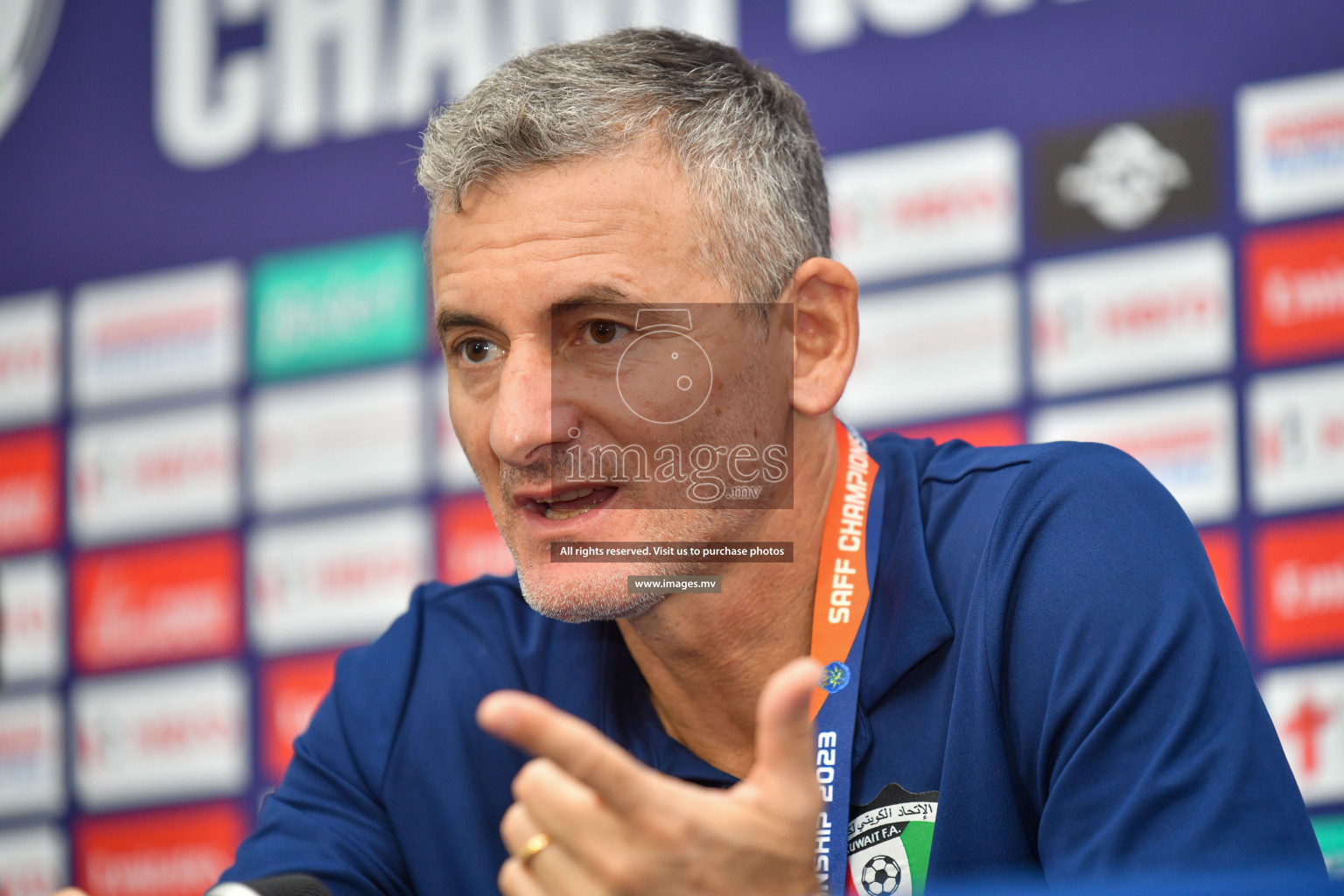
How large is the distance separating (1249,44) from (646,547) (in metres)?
1.62

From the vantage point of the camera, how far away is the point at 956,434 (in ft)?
7.36

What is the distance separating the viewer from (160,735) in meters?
2.70

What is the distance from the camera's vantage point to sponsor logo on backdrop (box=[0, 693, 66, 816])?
8.99 ft

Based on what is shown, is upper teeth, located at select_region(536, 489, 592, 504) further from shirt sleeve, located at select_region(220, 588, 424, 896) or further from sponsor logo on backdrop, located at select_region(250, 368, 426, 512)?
sponsor logo on backdrop, located at select_region(250, 368, 426, 512)

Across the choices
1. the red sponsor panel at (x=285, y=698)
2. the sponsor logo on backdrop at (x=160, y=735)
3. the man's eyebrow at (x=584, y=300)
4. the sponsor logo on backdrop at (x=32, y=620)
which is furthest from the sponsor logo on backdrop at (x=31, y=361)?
the man's eyebrow at (x=584, y=300)

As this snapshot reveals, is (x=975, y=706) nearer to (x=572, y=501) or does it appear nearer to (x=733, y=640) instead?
(x=733, y=640)

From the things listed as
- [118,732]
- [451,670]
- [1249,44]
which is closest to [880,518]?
[451,670]

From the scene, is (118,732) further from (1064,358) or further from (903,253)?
(1064,358)

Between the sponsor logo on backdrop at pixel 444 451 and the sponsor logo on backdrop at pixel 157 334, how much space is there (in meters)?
0.51

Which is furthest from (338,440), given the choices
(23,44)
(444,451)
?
(23,44)

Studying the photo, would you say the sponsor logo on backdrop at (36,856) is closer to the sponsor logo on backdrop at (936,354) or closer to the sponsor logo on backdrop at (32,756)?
the sponsor logo on backdrop at (32,756)

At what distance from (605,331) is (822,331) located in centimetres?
28

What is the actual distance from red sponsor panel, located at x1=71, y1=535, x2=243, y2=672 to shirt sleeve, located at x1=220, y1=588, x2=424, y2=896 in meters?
1.47

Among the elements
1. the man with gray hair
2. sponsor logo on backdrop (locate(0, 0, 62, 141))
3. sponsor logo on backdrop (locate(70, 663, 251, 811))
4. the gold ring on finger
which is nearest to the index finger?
the gold ring on finger
